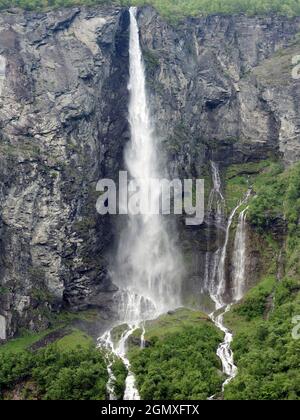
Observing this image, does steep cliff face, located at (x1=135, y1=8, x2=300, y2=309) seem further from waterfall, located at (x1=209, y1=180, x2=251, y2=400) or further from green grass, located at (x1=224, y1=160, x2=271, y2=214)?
waterfall, located at (x1=209, y1=180, x2=251, y2=400)

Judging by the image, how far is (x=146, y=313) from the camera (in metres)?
58.3

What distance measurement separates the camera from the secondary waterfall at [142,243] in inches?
2338

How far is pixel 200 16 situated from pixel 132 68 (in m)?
12.4

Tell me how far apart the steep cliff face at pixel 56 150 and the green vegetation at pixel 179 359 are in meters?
8.67

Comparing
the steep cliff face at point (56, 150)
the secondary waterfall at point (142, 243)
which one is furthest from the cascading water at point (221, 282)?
the steep cliff face at point (56, 150)

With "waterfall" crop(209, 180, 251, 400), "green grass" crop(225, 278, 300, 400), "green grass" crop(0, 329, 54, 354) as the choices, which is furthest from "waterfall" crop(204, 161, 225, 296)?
"green grass" crop(0, 329, 54, 354)

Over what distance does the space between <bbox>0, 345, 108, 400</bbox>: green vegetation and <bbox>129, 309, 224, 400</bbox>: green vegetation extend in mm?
2756

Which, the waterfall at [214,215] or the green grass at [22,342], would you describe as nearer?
the green grass at [22,342]

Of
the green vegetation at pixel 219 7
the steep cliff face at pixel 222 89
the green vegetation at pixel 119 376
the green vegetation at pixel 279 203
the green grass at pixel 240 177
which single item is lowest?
the green vegetation at pixel 119 376

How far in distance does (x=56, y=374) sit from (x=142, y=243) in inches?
808

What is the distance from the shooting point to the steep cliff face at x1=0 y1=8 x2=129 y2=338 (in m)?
57.7

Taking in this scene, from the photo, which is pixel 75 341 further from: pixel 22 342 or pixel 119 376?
pixel 119 376

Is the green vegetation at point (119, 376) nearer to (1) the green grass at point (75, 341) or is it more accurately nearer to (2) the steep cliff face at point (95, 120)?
(1) the green grass at point (75, 341)

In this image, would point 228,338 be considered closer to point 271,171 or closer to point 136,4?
point 271,171
